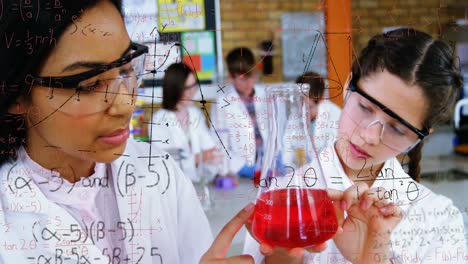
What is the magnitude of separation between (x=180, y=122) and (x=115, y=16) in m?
0.24

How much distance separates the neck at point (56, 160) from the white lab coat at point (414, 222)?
1.26 feet

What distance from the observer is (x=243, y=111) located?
3.02 feet

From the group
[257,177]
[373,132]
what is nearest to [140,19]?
[257,177]

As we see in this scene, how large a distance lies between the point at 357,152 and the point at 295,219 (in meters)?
0.25

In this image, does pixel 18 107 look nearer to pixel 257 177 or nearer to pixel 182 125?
pixel 182 125

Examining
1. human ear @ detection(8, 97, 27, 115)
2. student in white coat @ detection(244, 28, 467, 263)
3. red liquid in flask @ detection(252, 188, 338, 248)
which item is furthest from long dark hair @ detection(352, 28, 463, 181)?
human ear @ detection(8, 97, 27, 115)

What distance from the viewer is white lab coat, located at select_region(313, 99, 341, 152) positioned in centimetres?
92

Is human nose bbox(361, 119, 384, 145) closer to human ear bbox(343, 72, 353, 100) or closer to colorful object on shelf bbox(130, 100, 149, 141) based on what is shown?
human ear bbox(343, 72, 353, 100)

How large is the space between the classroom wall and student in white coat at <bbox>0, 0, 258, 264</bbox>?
0.19 metres

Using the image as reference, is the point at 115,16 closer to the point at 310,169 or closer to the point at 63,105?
the point at 63,105

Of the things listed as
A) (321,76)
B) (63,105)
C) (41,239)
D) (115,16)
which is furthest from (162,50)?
(41,239)

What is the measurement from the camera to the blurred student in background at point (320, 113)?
91 cm

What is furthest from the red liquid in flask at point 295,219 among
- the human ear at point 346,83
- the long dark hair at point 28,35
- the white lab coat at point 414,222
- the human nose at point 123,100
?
the long dark hair at point 28,35

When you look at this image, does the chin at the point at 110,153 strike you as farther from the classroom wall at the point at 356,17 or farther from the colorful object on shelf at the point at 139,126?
the classroom wall at the point at 356,17
